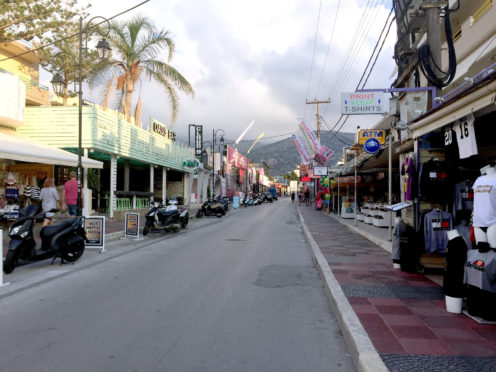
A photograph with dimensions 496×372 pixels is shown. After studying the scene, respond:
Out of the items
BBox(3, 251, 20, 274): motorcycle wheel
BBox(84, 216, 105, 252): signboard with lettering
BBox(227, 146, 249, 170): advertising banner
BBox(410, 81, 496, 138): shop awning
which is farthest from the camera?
BBox(227, 146, 249, 170): advertising banner

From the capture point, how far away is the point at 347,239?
42.4 ft

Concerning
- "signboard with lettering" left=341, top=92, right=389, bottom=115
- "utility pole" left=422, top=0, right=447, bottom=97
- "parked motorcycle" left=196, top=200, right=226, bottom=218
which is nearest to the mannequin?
"utility pole" left=422, top=0, right=447, bottom=97

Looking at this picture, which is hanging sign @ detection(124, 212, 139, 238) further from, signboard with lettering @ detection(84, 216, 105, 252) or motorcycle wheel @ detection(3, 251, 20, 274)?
motorcycle wheel @ detection(3, 251, 20, 274)

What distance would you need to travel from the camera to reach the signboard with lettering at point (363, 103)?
10500 mm

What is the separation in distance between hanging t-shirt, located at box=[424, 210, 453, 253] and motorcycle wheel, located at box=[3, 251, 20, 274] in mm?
7388

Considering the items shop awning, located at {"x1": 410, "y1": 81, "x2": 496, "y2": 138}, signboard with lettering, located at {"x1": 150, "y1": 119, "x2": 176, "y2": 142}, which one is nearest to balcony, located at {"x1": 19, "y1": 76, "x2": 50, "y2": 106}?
signboard with lettering, located at {"x1": 150, "y1": 119, "x2": 176, "y2": 142}

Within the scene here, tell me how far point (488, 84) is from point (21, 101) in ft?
53.2

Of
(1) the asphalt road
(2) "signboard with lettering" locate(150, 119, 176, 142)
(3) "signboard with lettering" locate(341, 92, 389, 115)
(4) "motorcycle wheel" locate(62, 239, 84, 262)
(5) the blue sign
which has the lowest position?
(1) the asphalt road

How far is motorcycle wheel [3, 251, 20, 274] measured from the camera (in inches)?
270

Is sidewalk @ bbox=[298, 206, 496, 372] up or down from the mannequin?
down

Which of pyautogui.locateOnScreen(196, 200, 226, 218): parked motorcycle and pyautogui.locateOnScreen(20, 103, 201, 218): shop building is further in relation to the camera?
pyautogui.locateOnScreen(196, 200, 226, 218): parked motorcycle

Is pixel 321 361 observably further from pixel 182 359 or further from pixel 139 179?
pixel 139 179

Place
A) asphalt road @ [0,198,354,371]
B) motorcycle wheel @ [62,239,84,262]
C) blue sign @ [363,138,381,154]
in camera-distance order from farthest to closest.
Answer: blue sign @ [363,138,381,154], motorcycle wheel @ [62,239,84,262], asphalt road @ [0,198,354,371]

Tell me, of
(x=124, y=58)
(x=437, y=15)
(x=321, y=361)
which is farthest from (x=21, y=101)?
(x=321, y=361)
